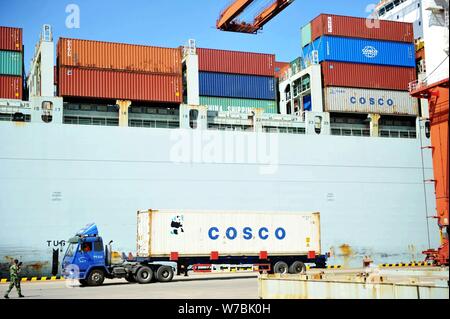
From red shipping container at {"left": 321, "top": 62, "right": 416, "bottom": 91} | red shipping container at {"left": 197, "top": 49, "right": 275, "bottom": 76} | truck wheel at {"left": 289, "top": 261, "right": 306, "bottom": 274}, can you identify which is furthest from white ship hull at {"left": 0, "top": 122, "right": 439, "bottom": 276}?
truck wheel at {"left": 289, "top": 261, "right": 306, "bottom": 274}

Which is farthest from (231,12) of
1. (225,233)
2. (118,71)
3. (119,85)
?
(225,233)

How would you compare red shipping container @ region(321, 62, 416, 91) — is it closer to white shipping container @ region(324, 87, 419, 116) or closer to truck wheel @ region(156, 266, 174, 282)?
white shipping container @ region(324, 87, 419, 116)

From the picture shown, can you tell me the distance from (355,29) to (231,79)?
10.3 m

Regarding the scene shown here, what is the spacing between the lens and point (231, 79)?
135 ft

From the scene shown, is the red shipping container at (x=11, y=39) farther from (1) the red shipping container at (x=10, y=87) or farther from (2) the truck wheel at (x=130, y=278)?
(2) the truck wheel at (x=130, y=278)

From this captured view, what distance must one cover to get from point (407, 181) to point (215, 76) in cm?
1701

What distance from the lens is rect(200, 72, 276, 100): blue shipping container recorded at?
40.9 m

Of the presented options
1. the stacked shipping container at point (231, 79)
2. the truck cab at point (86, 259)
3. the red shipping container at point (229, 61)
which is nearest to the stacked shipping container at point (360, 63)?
the red shipping container at point (229, 61)

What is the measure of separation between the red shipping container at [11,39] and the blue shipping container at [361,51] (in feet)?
69.9

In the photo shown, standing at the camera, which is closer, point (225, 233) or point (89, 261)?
point (89, 261)

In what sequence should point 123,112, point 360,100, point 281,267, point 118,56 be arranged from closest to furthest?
point 281,267, point 118,56, point 123,112, point 360,100

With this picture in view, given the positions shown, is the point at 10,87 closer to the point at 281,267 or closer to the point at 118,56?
the point at 118,56

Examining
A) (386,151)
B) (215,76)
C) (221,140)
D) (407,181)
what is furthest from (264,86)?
(407,181)
